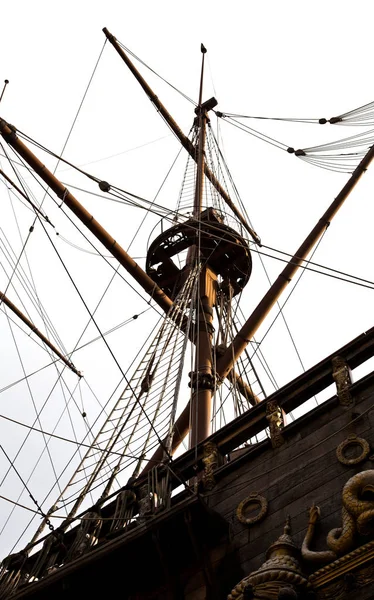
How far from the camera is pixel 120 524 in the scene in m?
8.07

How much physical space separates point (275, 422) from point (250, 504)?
0.83 meters

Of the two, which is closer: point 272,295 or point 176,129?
point 272,295

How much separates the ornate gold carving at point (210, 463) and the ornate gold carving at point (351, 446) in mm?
1506

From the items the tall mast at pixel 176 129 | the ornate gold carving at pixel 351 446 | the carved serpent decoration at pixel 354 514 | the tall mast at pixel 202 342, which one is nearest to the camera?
the carved serpent decoration at pixel 354 514

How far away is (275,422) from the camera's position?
25.0 ft

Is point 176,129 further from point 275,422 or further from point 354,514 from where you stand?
point 354,514

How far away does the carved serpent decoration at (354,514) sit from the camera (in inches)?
232

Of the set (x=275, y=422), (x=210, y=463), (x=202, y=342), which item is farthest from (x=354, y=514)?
(x=202, y=342)

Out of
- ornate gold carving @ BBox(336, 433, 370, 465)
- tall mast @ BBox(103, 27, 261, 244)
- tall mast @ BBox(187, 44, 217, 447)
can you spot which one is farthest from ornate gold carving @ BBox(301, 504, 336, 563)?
tall mast @ BBox(103, 27, 261, 244)

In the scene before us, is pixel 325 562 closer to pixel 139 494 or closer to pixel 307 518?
pixel 307 518

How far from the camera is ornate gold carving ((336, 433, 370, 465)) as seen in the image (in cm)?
651

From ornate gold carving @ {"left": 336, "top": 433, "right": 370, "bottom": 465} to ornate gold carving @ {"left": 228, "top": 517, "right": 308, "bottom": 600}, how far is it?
77 centimetres

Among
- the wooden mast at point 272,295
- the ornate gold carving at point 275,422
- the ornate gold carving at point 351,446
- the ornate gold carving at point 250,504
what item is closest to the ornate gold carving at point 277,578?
the ornate gold carving at point 250,504

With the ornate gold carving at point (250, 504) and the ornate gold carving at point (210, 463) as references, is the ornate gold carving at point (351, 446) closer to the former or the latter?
the ornate gold carving at point (250, 504)
